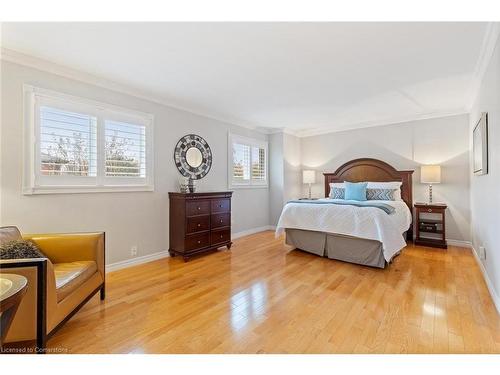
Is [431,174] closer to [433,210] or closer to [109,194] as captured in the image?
[433,210]

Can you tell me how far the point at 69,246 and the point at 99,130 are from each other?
4.93ft

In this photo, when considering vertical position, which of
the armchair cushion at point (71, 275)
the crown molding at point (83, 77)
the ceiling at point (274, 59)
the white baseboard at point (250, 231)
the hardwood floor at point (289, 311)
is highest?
the ceiling at point (274, 59)

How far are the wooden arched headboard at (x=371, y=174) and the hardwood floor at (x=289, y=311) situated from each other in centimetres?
159

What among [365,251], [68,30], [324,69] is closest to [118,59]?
[68,30]

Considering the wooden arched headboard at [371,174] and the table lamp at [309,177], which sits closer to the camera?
the wooden arched headboard at [371,174]

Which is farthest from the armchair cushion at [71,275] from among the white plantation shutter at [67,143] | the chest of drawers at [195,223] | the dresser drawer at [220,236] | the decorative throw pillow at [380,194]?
the decorative throw pillow at [380,194]

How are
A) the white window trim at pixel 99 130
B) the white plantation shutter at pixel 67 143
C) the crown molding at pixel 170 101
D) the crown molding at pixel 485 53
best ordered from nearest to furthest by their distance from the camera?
the crown molding at pixel 485 53 < the crown molding at pixel 170 101 < the white window trim at pixel 99 130 < the white plantation shutter at pixel 67 143

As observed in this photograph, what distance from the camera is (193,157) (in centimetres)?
414

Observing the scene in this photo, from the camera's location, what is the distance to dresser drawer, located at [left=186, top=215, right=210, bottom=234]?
3.58 meters

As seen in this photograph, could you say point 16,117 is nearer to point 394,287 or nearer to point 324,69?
point 324,69

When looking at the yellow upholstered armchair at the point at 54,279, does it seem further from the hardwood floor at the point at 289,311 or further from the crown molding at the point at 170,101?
the crown molding at the point at 170,101

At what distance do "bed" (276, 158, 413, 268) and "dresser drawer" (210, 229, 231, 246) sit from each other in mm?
907

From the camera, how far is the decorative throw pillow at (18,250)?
1.71 meters
